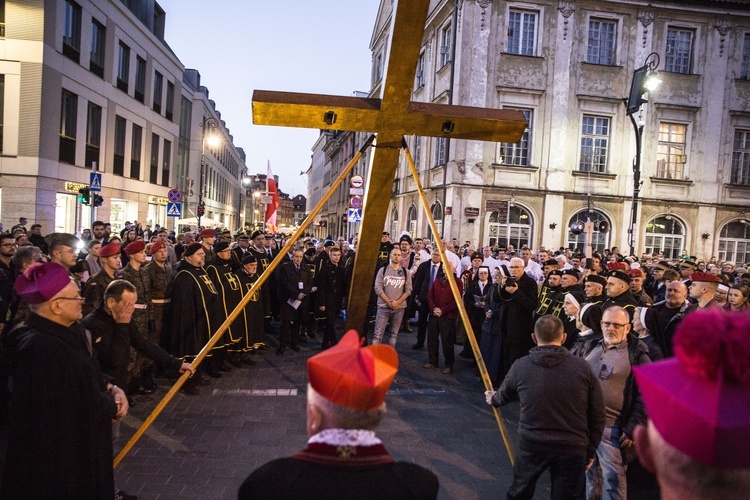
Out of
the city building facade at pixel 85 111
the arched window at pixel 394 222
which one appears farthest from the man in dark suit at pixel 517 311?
the arched window at pixel 394 222

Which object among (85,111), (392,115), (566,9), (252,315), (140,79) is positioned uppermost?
(566,9)

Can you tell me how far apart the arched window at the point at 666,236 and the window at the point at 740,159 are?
10.3 feet

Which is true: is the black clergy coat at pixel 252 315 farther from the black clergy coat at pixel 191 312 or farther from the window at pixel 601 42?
the window at pixel 601 42

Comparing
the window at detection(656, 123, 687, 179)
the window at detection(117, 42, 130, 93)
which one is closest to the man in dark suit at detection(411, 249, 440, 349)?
the window at detection(656, 123, 687, 179)

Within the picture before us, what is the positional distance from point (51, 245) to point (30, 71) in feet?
54.7

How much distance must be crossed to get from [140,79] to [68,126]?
29.3ft

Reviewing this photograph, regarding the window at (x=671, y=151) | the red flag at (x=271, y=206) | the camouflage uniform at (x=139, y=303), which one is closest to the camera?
the camouflage uniform at (x=139, y=303)

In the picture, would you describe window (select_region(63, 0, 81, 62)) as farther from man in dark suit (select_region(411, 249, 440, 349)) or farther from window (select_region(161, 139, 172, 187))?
man in dark suit (select_region(411, 249, 440, 349))

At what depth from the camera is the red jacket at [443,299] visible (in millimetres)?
8914

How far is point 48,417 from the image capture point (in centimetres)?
300

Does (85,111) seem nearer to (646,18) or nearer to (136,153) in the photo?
(136,153)

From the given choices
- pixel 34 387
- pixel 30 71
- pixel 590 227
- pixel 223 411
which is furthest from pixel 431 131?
pixel 30 71

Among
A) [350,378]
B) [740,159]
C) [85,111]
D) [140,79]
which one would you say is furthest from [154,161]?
[350,378]

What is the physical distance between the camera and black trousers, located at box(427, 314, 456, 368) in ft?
28.9
